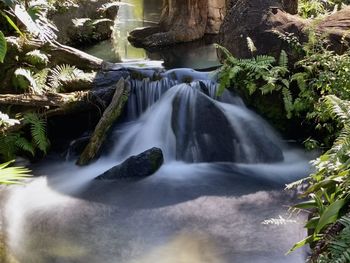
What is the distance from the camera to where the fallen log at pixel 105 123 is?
728 cm

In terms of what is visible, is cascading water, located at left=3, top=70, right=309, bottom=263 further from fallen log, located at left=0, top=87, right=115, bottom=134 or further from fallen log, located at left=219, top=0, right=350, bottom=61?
fallen log, located at left=219, top=0, right=350, bottom=61

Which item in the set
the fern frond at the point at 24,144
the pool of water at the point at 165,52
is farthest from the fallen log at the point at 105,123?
the pool of water at the point at 165,52

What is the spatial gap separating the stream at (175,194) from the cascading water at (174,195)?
0.02m

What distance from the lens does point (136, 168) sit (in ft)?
22.3

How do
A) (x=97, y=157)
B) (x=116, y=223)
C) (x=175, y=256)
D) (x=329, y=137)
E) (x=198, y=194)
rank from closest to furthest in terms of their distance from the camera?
(x=175, y=256)
(x=116, y=223)
(x=198, y=194)
(x=329, y=137)
(x=97, y=157)

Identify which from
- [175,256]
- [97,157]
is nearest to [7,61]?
[97,157]

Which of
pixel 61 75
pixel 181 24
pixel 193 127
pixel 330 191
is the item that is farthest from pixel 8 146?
pixel 181 24

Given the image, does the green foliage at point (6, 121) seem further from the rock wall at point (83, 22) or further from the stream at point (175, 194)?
the rock wall at point (83, 22)

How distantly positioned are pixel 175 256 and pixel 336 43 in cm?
497

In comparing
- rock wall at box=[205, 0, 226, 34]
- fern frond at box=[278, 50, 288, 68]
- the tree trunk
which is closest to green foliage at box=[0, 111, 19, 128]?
fern frond at box=[278, 50, 288, 68]

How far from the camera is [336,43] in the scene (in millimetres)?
7414

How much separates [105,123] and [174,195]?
2.05 meters

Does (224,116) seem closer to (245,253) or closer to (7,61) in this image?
(245,253)

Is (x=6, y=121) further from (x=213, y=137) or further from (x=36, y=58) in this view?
(x=213, y=137)
